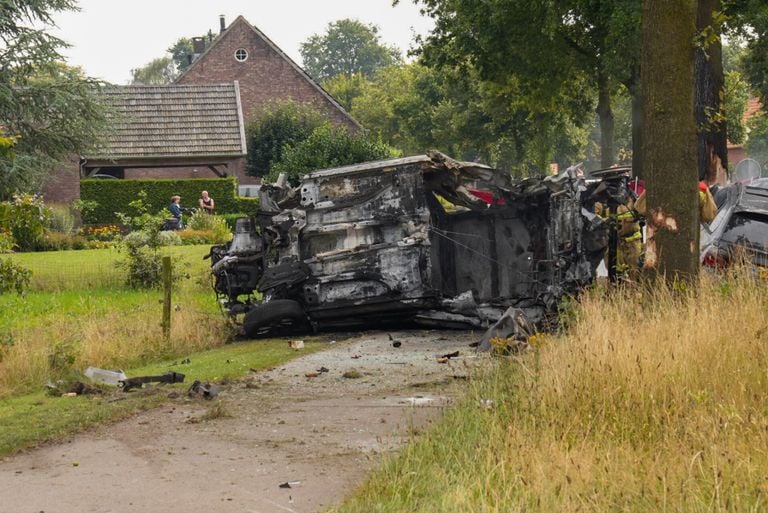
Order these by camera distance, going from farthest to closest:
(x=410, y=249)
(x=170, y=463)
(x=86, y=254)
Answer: (x=86, y=254)
(x=410, y=249)
(x=170, y=463)

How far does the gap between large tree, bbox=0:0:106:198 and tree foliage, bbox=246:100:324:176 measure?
23.5m

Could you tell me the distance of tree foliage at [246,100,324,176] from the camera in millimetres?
55531

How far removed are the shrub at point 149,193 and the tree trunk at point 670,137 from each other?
1173 inches

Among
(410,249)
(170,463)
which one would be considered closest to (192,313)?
(410,249)

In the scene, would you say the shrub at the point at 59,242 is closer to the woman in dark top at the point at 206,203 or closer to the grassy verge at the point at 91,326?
the woman in dark top at the point at 206,203

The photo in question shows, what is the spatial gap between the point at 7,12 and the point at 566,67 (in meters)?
14.6

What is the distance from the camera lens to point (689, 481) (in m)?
6.31

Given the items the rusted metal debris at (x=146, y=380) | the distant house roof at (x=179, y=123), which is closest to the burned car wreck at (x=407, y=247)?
the rusted metal debris at (x=146, y=380)

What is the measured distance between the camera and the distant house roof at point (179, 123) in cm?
4591

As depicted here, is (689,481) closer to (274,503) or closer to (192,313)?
(274,503)

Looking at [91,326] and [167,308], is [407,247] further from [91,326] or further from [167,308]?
[91,326]

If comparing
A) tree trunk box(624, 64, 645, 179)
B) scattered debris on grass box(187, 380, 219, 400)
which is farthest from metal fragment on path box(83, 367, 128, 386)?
tree trunk box(624, 64, 645, 179)

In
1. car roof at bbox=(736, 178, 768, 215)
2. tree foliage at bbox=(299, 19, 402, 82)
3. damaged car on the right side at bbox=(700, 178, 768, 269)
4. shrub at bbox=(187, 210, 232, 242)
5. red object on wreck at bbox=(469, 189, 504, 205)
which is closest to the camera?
damaged car on the right side at bbox=(700, 178, 768, 269)

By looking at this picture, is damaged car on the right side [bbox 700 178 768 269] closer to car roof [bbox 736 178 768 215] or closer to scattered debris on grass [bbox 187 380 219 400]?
car roof [bbox 736 178 768 215]
